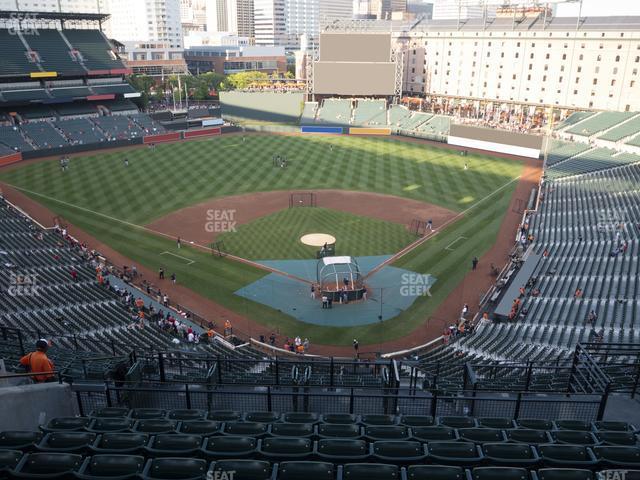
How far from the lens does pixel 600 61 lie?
75250 millimetres

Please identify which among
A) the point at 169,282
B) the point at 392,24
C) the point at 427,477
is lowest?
the point at 169,282

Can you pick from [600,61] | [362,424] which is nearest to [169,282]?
[362,424]

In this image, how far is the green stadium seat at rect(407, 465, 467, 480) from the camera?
715 cm

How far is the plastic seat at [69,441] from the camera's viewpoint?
7.77m

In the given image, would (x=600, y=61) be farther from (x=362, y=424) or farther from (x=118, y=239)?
(x=362, y=424)

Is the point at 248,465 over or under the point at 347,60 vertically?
under

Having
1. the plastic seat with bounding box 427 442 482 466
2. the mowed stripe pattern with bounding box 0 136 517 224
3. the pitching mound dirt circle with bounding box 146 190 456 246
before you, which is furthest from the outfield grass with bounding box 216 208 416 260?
the plastic seat with bounding box 427 442 482 466

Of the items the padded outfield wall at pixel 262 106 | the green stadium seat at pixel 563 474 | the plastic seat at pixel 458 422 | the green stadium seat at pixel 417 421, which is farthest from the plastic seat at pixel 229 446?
the padded outfield wall at pixel 262 106

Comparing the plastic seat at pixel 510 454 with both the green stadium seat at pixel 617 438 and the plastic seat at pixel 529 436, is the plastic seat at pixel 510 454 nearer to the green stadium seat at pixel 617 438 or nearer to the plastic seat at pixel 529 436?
the plastic seat at pixel 529 436

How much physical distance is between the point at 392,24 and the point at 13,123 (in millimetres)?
74986

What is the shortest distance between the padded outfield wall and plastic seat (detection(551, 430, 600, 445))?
3198 inches

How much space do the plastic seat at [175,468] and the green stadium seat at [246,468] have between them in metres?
0.22

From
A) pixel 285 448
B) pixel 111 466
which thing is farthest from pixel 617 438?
pixel 111 466

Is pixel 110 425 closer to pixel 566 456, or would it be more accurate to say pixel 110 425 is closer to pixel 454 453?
pixel 454 453
